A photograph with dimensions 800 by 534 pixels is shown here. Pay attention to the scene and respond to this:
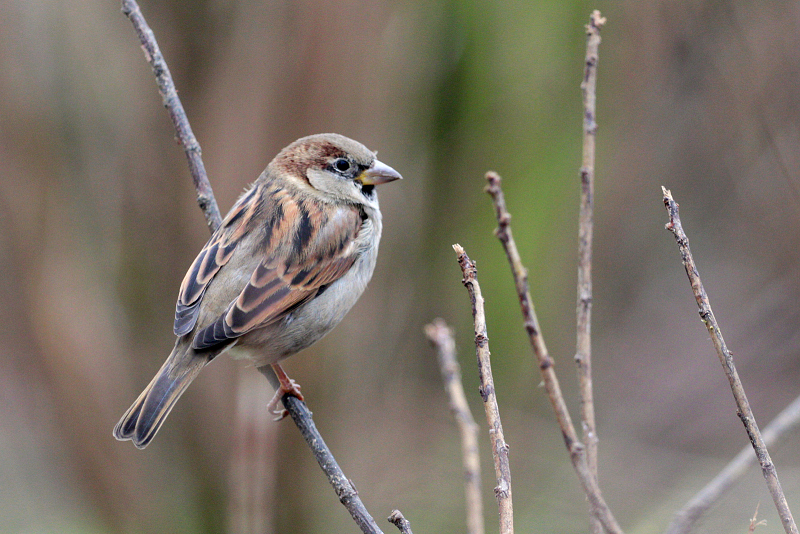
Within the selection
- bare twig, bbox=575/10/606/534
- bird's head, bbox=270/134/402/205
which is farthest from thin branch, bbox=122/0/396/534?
bare twig, bbox=575/10/606/534

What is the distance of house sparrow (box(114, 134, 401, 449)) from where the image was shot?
261 cm

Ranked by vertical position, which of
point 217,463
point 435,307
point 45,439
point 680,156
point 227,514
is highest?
point 680,156

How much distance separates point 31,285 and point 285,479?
181cm

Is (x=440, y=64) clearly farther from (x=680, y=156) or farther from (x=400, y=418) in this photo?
(x=400, y=418)

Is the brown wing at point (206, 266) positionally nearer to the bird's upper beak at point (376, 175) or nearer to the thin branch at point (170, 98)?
the thin branch at point (170, 98)

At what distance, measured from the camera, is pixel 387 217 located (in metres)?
4.51

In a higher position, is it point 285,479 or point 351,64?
point 351,64

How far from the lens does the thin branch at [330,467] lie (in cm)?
175

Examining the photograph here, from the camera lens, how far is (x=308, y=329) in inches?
112

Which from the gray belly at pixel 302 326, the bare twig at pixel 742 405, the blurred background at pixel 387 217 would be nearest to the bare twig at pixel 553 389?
the bare twig at pixel 742 405

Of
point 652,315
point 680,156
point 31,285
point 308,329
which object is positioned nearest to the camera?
point 308,329

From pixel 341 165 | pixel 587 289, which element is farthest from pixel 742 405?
pixel 341 165

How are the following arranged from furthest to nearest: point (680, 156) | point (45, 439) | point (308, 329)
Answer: point (680, 156) < point (45, 439) < point (308, 329)

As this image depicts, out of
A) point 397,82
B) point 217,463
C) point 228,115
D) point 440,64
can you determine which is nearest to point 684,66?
point 440,64
